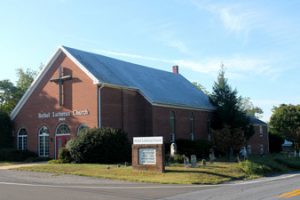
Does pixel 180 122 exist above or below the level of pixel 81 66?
below

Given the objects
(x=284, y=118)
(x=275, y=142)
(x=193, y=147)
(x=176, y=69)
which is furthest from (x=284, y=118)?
(x=193, y=147)

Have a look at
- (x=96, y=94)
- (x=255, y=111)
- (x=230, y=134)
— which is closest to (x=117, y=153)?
(x=96, y=94)

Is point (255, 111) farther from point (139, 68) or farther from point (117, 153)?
point (117, 153)

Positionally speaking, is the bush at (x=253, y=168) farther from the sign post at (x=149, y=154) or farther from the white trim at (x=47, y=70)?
the white trim at (x=47, y=70)

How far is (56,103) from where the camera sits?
41.0 meters

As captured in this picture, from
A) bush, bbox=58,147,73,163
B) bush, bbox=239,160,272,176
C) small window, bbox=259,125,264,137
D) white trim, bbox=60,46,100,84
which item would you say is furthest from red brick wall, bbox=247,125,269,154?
bush, bbox=58,147,73,163

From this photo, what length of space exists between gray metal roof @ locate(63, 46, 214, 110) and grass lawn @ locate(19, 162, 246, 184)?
11.4 m

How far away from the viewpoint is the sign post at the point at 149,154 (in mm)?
26891

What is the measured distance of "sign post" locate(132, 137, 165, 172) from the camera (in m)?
26.9

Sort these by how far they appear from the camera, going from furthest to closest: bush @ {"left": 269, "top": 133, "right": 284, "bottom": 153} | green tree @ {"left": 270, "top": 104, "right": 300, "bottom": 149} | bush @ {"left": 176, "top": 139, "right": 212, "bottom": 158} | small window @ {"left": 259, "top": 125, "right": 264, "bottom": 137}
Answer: bush @ {"left": 269, "top": 133, "right": 284, "bottom": 153} → green tree @ {"left": 270, "top": 104, "right": 300, "bottom": 149} → small window @ {"left": 259, "top": 125, "right": 264, "bottom": 137} → bush @ {"left": 176, "top": 139, "right": 212, "bottom": 158}

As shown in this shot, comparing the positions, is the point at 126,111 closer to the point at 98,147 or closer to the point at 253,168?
the point at 98,147

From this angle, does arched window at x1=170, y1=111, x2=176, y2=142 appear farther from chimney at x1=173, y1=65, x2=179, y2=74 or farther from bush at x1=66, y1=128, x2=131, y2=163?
chimney at x1=173, y1=65, x2=179, y2=74

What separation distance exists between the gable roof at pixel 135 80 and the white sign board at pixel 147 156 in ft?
38.1

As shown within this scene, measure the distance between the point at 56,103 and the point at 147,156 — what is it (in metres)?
16.0
